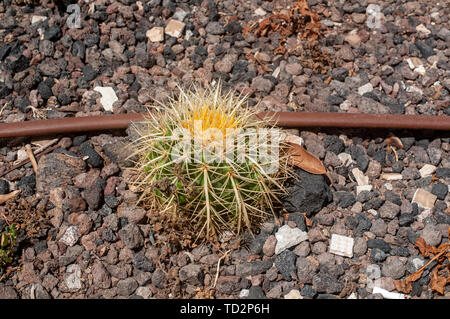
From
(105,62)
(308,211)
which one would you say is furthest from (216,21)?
(308,211)

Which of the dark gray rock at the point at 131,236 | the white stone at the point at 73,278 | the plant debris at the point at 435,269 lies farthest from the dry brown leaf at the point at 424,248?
the white stone at the point at 73,278

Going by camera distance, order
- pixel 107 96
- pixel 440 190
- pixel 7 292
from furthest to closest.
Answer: pixel 107 96, pixel 440 190, pixel 7 292

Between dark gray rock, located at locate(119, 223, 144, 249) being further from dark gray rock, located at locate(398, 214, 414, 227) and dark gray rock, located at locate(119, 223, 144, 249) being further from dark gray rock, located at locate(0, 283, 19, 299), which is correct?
dark gray rock, located at locate(398, 214, 414, 227)

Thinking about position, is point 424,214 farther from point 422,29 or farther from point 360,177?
point 422,29

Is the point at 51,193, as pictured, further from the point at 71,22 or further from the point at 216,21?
the point at 216,21

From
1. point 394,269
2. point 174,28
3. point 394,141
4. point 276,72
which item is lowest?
point 394,269

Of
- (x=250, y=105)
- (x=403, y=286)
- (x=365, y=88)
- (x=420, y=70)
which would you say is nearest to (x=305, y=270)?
(x=403, y=286)

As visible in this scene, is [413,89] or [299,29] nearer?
[413,89]
